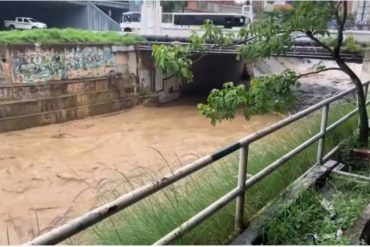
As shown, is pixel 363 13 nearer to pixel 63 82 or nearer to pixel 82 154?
pixel 82 154

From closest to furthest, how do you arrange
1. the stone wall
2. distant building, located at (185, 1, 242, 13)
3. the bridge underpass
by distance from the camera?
the stone wall < the bridge underpass < distant building, located at (185, 1, 242, 13)

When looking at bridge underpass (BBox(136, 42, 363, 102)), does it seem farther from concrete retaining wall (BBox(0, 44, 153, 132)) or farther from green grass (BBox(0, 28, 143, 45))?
concrete retaining wall (BBox(0, 44, 153, 132))

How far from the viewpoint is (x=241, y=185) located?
2.98 m

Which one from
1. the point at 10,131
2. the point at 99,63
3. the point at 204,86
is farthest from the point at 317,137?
the point at 204,86

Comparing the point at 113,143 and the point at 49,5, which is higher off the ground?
the point at 49,5

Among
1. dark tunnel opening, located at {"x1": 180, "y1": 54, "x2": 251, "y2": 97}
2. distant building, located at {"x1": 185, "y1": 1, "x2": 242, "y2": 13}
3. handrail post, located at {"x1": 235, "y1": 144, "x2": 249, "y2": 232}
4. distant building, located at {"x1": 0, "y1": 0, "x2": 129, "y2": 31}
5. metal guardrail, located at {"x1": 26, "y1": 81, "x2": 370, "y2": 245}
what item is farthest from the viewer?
distant building, located at {"x1": 0, "y1": 0, "x2": 129, "y2": 31}

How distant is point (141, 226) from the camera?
3.08 m

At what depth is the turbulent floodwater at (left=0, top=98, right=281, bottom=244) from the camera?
27.9 ft

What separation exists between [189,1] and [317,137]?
1223 inches

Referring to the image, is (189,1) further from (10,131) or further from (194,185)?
(194,185)

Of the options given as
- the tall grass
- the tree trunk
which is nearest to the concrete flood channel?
the tall grass

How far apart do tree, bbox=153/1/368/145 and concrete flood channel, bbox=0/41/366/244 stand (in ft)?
10.0

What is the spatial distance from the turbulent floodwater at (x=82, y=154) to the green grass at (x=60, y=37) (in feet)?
10.8

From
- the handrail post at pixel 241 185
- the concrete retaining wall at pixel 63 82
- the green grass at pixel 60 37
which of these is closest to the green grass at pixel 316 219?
the handrail post at pixel 241 185
